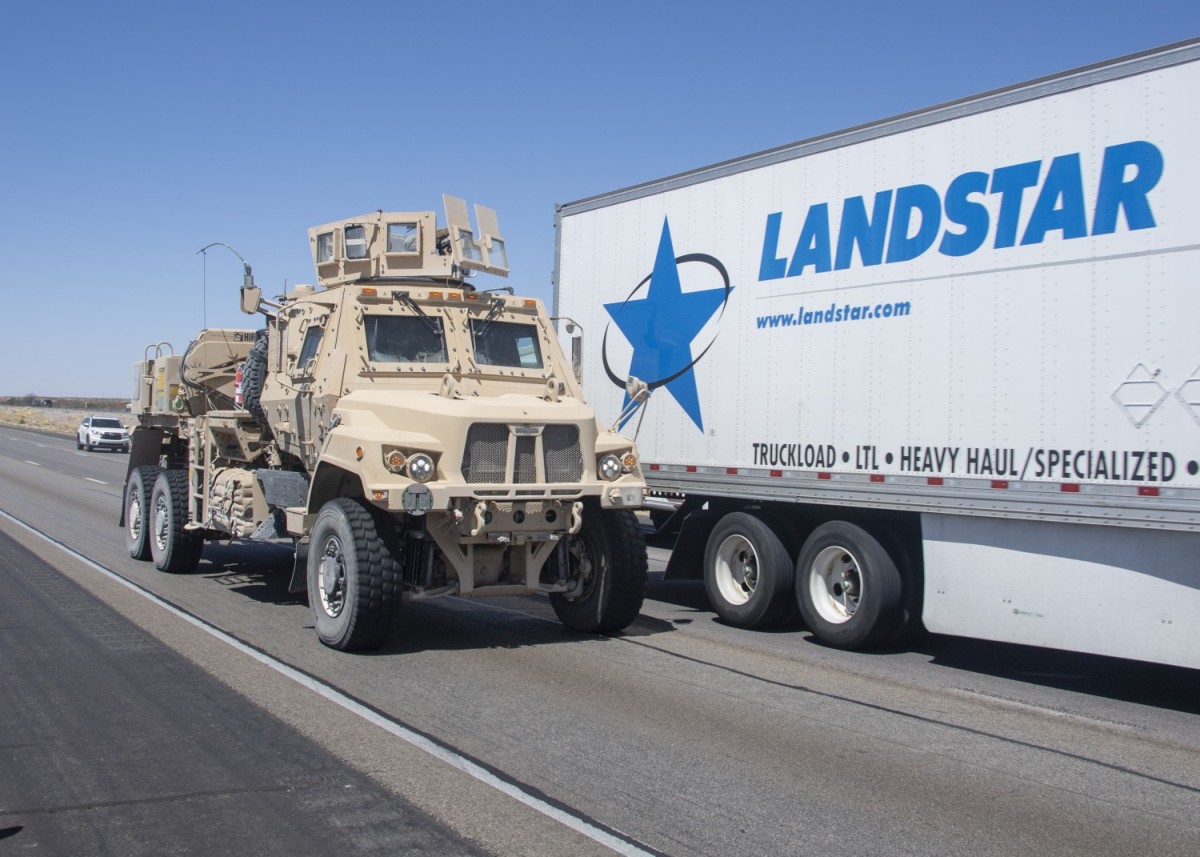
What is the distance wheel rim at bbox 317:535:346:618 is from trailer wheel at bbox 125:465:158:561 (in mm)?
5520

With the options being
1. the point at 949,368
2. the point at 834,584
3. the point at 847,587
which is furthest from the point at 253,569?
the point at 949,368

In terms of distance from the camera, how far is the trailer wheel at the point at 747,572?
1020 cm

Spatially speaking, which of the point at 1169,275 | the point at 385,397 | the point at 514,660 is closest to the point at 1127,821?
the point at 1169,275

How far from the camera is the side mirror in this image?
11141 millimetres

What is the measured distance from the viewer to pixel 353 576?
8.45m

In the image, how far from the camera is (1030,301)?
8.34m

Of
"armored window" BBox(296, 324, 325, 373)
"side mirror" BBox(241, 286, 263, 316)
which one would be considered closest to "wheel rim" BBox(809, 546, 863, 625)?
"armored window" BBox(296, 324, 325, 373)

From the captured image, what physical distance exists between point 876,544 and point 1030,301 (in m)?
2.30

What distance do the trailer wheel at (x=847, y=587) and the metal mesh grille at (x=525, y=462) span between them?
8.76 ft

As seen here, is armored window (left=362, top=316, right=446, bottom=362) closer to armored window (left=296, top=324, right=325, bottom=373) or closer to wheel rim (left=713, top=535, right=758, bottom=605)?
armored window (left=296, top=324, right=325, bottom=373)

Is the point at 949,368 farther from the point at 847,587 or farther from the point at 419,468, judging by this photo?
the point at 419,468

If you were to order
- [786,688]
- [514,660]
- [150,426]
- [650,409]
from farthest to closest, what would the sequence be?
[150,426] → [650,409] → [514,660] → [786,688]

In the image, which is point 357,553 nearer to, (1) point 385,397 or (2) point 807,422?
(1) point 385,397

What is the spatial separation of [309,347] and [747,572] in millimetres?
4560
